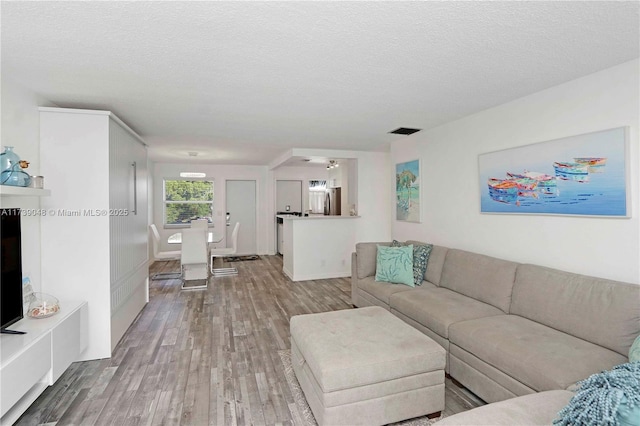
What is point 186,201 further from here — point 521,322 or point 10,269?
point 521,322

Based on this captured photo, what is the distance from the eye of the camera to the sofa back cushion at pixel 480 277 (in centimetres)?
272

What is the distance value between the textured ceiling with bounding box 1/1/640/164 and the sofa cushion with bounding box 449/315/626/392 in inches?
72.7

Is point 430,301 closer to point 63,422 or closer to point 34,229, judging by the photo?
point 63,422

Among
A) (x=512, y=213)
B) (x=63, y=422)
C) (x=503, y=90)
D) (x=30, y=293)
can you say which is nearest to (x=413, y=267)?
(x=512, y=213)

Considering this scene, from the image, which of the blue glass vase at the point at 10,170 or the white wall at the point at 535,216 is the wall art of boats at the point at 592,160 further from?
the blue glass vase at the point at 10,170

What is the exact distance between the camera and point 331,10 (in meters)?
1.55

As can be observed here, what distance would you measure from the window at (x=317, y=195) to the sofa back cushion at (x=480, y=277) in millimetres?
5845

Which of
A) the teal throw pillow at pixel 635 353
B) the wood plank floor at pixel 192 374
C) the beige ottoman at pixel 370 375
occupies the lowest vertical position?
the wood plank floor at pixel 192 374

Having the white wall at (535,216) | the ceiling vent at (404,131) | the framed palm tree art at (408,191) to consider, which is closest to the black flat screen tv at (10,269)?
the ceiling vent at (404,131)

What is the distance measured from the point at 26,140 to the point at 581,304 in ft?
14.0

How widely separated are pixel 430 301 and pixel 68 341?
9.55 feet

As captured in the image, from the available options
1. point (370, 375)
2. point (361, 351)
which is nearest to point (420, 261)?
point (361, 351)

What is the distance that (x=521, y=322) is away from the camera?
7.84 feet

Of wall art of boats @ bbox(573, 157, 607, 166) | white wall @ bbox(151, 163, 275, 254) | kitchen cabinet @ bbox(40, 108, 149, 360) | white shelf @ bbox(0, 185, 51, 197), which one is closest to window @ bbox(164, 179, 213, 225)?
white wall @ bbox(151, 163, 275, 254)
